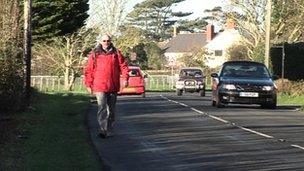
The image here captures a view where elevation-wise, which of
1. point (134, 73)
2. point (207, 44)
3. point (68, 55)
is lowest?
point (134, 73)

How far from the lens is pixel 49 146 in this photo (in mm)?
12070

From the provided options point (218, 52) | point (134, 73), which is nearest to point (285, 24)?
point (134, 73)

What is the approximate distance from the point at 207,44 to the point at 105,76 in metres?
98.8

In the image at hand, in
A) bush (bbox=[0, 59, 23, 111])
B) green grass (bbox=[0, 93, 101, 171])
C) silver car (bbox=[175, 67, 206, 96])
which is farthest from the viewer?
silver car (bbox=[175, 67, 206, 96])

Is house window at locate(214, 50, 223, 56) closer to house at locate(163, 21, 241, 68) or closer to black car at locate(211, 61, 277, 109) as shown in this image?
house at locate(163, 21, 241, 68)

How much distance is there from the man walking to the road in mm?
516

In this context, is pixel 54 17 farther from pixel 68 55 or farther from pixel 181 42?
pixel 181 42

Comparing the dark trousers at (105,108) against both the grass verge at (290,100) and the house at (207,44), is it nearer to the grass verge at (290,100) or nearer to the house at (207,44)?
the grass verge at (290,100)

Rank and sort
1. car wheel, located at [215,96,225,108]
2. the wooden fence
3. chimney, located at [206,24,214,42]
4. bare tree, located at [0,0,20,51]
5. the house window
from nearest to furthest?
bare tree, located at [0,0,20,51]
car wheel, located at [215,96,225,108]
the wooden fence
the house window
chimney, located at [206,24,214,42]

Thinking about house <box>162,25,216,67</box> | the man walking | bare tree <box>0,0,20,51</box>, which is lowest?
the man walking

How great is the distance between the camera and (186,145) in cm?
1301

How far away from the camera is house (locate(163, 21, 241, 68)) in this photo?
102 meters

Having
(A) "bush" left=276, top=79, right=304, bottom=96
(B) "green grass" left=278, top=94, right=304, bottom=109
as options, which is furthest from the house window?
(B) "green grass" left=278, top=94, right=304, bottom=109

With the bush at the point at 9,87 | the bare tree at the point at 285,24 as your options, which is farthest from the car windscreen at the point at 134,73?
the bush at the point at 9,87
